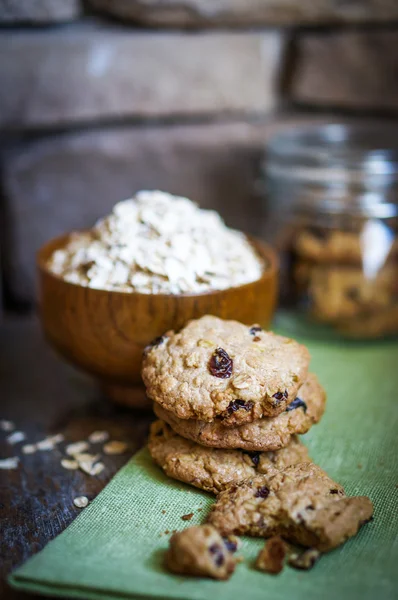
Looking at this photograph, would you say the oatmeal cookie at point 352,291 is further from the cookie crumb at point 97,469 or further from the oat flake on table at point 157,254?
the cookie crumb at point 97,469

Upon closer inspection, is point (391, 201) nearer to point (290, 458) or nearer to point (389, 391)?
point (389, 391)

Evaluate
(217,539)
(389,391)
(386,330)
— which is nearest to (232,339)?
(217,539)

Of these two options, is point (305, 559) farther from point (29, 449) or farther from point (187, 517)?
point (29, 449)

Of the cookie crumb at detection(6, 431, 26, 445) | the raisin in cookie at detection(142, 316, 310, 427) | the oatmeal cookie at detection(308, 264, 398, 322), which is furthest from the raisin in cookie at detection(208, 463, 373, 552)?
the oatmeal cookie at detection(308, 264, 398, 322)

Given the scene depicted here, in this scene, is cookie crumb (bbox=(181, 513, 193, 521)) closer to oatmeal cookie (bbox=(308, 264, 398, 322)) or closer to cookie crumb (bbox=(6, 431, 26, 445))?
cookie crumb (bbox=(6, 431, 26, 445))

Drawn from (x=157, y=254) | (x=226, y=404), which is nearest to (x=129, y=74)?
(x=157, y=254)

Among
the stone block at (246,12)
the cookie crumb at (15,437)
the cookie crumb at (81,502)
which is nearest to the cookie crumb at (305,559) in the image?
the cookie crumb at (81,502)
